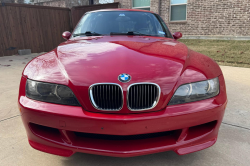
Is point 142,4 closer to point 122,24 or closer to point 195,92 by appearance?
point 122,24

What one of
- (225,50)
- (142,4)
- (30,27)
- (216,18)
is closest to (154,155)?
(225,50)

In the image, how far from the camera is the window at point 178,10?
1052cm

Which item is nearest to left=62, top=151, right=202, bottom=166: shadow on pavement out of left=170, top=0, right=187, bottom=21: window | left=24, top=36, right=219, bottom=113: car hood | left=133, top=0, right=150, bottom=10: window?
left=24, top=36, right=219, bottom=113: car hood

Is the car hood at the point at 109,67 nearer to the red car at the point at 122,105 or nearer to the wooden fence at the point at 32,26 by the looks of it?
the red car at the point at 122,105

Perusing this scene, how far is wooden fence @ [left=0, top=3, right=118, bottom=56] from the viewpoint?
7742 millimetres

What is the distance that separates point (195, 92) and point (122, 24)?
1.72m

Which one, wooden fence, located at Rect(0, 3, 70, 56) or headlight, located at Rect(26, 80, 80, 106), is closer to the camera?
headlight, located at Rect(26, 80, 80, 106)

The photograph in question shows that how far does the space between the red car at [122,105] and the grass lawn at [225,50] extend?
16.6ft

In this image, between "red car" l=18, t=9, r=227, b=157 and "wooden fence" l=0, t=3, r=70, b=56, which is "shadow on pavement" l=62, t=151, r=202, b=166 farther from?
"wooden fence" l=0, t=3, r=70, b=56

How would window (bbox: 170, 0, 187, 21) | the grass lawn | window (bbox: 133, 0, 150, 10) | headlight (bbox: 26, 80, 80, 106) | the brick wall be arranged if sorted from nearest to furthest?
headlight (bbox: 26, 80, 80, 106) → the grass lawn → the brick wall → window (bbox: 170, 0, 187, 21) → window (bbox: 133, 0, 150, 10)

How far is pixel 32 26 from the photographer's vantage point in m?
8.56

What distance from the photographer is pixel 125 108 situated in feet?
4.95

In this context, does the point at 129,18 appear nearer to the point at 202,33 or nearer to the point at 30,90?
the point at 30,90

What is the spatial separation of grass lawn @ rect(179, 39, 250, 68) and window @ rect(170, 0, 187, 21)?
4.83 ft
